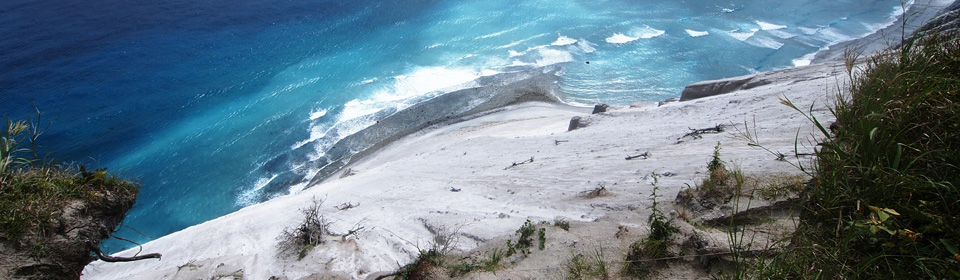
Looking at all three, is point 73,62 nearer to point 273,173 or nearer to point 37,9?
point 37,9

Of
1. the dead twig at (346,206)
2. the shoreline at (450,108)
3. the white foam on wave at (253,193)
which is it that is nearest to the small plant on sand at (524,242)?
the dead twig at (346,206)

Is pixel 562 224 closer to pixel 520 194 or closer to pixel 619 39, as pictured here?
pixel 520 194

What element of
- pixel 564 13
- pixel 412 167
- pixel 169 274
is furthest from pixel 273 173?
pixel 564 13

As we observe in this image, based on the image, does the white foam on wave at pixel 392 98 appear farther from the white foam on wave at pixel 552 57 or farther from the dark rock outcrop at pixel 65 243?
the dark rock outcrop at pixel 65 243

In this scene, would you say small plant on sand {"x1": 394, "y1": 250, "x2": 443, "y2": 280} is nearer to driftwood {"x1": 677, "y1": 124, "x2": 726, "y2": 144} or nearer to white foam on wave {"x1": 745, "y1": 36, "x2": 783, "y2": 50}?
driftwood {"x1": 677, "y1": 124, "x2": 726, "y2": 144}

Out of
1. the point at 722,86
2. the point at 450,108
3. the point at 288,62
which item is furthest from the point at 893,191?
the point at 288,62
